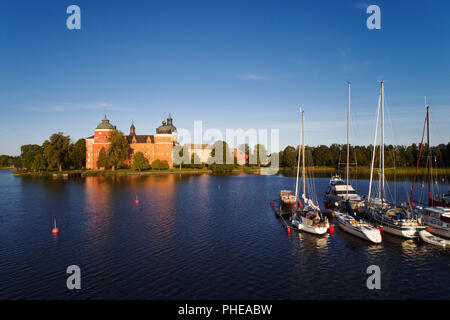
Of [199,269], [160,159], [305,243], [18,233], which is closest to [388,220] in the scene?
[305,243]

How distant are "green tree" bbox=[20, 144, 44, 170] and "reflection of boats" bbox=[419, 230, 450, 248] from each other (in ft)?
559

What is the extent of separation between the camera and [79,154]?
547 feet

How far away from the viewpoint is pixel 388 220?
34.9 m

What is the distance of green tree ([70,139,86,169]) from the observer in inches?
6346

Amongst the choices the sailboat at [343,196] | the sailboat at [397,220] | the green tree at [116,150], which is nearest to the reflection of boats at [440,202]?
the sailboat at [397,220]

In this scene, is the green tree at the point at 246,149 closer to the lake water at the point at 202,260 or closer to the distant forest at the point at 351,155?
the distant forest at the point at 351,155

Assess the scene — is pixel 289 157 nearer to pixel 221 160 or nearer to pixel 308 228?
pixel 221 160

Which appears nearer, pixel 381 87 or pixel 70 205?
pixel 381 87

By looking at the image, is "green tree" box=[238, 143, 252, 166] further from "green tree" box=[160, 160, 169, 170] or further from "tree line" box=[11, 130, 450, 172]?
"green tree" box=[160, 160, 169, 170]

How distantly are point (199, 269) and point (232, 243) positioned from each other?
7971mm

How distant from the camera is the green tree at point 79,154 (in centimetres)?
→ 16119

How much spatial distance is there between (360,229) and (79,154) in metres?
164

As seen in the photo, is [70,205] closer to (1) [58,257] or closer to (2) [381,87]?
(1) [58,257]

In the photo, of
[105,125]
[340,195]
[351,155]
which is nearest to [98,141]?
[105,125]
